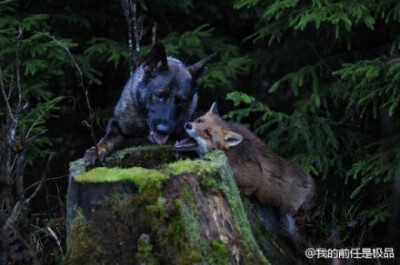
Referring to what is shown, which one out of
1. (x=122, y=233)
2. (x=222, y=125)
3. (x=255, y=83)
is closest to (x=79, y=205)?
(x=122, y=233)

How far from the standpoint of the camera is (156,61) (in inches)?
283

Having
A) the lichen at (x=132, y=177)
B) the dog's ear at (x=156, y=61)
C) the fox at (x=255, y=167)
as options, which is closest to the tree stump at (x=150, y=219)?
the lichen at (x=132, y=177)

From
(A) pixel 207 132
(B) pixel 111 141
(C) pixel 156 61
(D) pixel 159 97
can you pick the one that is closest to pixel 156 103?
(D) pixel 159 97

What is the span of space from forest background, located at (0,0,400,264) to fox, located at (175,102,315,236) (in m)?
0.41

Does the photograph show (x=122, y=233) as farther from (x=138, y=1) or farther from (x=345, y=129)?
(x=138, y=1)

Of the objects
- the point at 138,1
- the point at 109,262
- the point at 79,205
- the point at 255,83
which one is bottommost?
the point at 255,83

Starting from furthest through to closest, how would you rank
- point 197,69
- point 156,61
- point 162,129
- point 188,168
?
point 197,69
point 156,61
point 162,129
point 188,168

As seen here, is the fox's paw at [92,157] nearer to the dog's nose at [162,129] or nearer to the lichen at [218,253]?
the dog's nose at [162,129]

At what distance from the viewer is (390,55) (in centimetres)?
749

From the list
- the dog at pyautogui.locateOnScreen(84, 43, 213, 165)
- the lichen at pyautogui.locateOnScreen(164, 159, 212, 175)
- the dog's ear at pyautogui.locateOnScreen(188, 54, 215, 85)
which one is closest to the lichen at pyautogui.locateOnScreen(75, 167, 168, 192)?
the lichen at pyautogui.locateOnScreen(164, 159, 212, 175)

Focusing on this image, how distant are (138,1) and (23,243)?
5345 mm

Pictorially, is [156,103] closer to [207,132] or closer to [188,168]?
[207,132]

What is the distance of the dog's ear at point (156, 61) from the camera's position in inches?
279

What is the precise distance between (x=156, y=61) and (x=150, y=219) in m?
3.03
